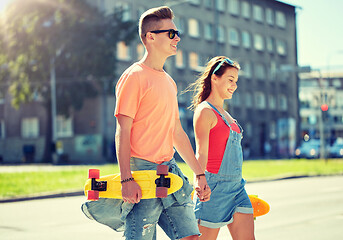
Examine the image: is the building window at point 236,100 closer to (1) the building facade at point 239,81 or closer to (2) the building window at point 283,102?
(1) the building facade at point 239,81

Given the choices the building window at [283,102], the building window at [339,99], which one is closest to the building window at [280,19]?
the building window at [283,102]

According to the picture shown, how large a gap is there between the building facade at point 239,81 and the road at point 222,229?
30075mm

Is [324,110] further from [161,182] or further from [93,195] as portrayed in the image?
[93,195]

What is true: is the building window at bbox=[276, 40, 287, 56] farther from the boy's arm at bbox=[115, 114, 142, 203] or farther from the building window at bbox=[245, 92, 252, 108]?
the boy's arm at bbox=[115, 114, 142, 203]

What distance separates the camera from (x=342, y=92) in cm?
10988

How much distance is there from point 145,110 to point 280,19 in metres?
61.4

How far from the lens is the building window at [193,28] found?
51.3 m

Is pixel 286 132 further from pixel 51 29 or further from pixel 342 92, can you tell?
pixel 342 92

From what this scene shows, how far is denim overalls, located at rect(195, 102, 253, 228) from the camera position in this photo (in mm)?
4383

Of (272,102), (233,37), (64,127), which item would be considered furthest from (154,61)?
(272,102)

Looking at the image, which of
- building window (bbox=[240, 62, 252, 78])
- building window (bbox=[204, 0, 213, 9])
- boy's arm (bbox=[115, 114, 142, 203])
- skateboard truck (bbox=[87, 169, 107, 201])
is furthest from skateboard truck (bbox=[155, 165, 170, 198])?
building window (bbox=[240, 62, 252, 78])

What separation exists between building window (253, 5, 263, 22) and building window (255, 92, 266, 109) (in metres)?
7.56

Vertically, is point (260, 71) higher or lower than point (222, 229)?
higher

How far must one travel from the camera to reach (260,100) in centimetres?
5934
